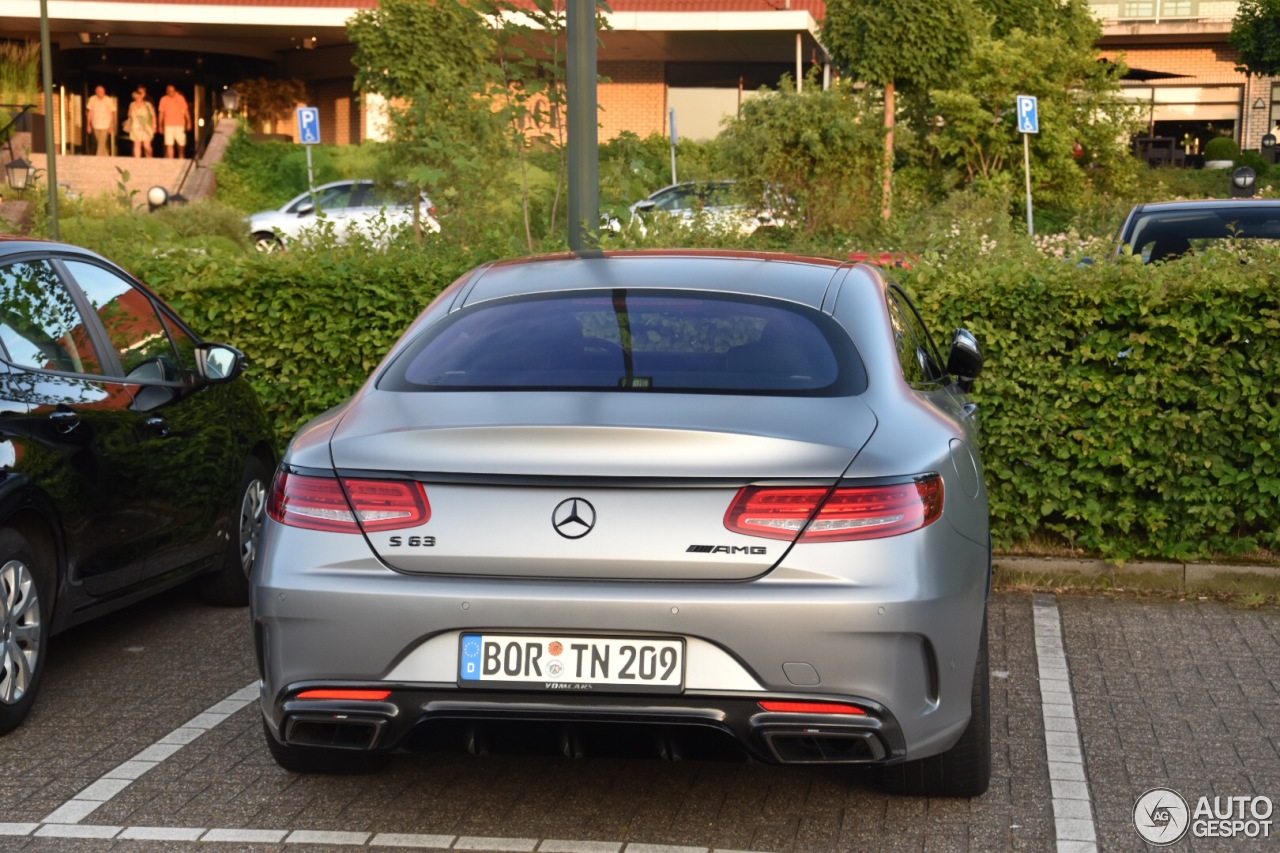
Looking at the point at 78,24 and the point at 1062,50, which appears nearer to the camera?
the point at 1062,50

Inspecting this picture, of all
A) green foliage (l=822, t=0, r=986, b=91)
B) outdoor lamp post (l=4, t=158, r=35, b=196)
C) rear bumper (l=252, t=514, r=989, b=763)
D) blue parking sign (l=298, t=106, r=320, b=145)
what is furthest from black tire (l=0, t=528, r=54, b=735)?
outdoor lamp post (l=4, t=158, r=35, b=196)

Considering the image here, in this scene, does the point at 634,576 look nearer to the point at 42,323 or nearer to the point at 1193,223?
the point at 42,323

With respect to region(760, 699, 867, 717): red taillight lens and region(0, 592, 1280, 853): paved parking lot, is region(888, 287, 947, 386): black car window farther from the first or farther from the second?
region(0, 592, 1280, 853): paved parking lot

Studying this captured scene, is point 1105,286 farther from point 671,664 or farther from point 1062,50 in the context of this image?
point 1062,50

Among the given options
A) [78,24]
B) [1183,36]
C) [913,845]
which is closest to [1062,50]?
[78,24]

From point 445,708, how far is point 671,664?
554 mm

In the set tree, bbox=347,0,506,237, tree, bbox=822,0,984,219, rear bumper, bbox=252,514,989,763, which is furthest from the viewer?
tree, bbox=822,0,984,219

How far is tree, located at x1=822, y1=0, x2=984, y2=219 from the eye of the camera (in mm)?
24438

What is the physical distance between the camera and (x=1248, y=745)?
5566 millimetres

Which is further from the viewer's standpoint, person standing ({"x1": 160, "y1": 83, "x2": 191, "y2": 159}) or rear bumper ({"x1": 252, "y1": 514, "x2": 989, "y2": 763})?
person standing ({"x1": 160, "y1": 83, "x2": 191, "y2": 159})

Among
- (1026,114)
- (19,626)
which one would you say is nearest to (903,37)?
(1026,114)

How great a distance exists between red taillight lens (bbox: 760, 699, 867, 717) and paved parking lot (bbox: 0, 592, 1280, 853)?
674mm

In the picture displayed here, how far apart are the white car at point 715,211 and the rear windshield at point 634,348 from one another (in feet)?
15.7

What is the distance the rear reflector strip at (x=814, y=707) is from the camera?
4.04m
